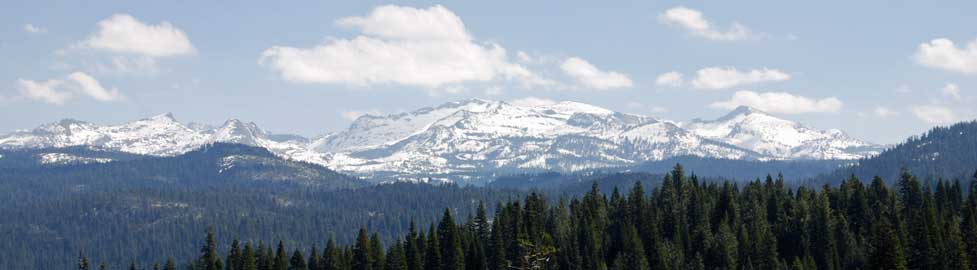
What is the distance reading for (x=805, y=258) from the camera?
155750mm

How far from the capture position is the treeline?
15962 cm

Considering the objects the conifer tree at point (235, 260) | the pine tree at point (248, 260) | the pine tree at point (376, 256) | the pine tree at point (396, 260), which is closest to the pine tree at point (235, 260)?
the conifer tree at point (235, 260)

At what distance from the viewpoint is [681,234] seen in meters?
174

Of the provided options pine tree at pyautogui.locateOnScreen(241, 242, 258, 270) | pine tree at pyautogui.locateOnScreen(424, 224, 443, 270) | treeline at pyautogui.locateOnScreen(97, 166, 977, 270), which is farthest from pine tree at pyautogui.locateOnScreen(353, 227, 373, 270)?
pine tree at pyautogui.locateOnScreen(241, 242, 258, 270)

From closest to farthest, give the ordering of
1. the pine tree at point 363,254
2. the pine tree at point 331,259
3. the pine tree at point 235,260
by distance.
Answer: the pine tree at point 331,259 < the pine tree at point 363,254 < the pine tree at point 235,260

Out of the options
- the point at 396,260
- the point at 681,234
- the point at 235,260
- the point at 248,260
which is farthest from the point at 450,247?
the point at 235,260

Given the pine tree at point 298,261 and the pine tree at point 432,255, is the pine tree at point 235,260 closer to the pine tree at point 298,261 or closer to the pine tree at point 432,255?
the pine tree at point 298,261

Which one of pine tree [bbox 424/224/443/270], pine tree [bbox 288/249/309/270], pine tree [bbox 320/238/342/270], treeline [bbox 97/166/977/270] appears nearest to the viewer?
treeline [bbox 97/166/977/270]

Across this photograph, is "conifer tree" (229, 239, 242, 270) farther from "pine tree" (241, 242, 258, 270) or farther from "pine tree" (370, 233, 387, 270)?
"pine tree" (370, 233, 387, 270)

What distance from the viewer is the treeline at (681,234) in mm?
159625

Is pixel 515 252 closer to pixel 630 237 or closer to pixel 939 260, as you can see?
pixel 630 237

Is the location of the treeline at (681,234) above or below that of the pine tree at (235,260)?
above

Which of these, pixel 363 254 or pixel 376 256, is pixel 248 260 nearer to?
pixel 363 254

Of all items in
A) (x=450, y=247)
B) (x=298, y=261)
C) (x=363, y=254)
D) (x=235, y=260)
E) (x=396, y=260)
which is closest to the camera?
(x=396, y=260)
